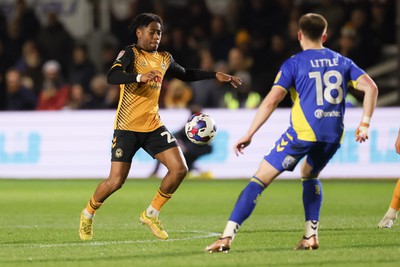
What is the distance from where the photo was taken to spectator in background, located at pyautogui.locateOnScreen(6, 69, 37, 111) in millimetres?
22625

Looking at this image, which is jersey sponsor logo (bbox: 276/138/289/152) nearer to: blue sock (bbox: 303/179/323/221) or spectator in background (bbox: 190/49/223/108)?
blue sock (bbox: 303/179/323/221)

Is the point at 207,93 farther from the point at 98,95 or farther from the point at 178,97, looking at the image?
the point at 98,95

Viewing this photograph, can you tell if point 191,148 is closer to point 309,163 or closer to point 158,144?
point 158,144

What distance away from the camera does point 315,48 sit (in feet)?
29.1

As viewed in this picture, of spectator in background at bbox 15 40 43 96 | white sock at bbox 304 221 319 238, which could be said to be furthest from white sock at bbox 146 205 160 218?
spectator in background at bbox 15 40 43 96

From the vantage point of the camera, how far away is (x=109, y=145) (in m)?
20.6

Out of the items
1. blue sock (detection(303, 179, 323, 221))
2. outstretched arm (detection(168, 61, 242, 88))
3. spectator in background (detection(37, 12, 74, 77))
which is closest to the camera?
blue sock (detection(303, 179, 323, 221))

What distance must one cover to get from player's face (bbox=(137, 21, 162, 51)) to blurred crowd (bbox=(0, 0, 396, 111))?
34.5ft

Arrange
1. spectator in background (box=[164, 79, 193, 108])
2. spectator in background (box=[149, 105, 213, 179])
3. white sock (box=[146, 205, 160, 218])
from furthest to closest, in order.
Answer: spectator in background (box=[164, 79, 193, 108]), spectator in background (box=[149, 105, 213, 179]), white sock (box=[146, 205, 160, 218])

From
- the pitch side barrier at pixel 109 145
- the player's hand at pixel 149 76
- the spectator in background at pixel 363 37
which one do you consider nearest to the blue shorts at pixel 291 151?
the player's hand at pixel 149 76

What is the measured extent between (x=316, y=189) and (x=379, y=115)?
35.5ft

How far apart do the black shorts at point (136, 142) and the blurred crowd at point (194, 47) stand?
34.3 feet

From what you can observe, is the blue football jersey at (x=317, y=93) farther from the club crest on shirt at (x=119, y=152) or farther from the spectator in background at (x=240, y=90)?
the spectator in background at (x=240, y=90)

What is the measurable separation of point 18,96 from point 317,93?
14.8m
